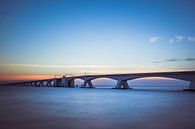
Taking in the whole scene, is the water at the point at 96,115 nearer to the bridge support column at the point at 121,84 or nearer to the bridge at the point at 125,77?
the bridge at the point at 125,77

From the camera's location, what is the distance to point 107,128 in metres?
5.70

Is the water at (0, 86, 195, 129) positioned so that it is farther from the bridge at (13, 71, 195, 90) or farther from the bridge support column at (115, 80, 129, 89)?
the bridge support column at (115, 80, 129, 89)

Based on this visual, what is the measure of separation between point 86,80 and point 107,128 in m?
68.4

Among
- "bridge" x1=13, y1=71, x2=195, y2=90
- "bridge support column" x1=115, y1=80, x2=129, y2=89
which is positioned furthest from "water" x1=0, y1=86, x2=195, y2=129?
"bridge support column" x1=115, y1=80, x2=129, y2=89

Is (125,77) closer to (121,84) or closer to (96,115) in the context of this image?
(121,84)

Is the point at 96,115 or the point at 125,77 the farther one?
the point at 125,77

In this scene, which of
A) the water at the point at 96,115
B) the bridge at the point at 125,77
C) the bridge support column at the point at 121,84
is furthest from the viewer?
the bridge support column at the point at 121,84

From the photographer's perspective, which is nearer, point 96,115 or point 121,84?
point 96,115

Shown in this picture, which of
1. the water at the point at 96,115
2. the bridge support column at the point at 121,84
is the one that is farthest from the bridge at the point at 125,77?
the water at the point at 96,115

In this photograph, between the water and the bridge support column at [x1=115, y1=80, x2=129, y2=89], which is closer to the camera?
the water

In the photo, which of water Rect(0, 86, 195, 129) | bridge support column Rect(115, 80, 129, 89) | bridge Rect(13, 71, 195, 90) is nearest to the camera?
water Rect(0, 86, 195, 129)

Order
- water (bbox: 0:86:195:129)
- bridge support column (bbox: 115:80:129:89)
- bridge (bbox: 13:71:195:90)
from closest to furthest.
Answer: water (bbox: 0:86:195:129), bridge (bbox: 13:71:195:90), bridge support column (bbox: 115:80:129:89)

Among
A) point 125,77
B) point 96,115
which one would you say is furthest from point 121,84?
point 96,115

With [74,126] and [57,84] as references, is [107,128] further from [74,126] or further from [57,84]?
[57,84]
